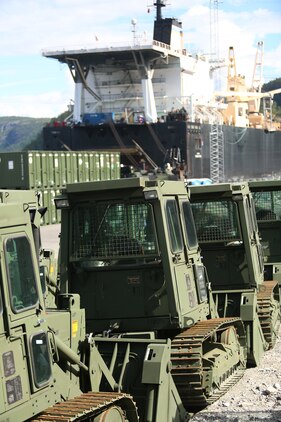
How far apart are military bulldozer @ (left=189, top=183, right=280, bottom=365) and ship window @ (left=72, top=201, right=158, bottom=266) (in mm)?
3118

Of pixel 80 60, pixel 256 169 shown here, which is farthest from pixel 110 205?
pixel 256 169

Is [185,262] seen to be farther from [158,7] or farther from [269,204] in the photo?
[158,7]

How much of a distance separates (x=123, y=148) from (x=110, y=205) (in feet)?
152

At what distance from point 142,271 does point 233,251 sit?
3744mm

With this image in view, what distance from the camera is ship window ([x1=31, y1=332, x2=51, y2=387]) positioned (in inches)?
224

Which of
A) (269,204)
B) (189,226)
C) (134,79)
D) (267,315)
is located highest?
(134,79)

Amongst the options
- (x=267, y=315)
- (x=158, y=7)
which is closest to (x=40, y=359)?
(x=267, y=315)

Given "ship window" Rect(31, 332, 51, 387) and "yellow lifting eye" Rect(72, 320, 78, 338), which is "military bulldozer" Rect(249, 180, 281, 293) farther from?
"ship window" Rect(31, 332, 51, 387)

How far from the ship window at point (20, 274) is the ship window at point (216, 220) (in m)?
6.59

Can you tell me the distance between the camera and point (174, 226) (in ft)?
29.3

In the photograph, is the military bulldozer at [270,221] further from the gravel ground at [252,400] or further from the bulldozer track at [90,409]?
the bulldozer track at [90,409]

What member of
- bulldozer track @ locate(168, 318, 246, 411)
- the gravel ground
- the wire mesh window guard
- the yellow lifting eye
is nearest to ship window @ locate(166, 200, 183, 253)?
bulldozer track @ locate(168, 318, 246, 411)

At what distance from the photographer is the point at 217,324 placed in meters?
9.36

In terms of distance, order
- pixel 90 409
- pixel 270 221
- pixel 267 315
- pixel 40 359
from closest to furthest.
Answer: pixel 40 359 → pixel 90 409 → pixel 267 315 → pixel 270 221
